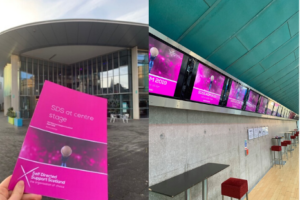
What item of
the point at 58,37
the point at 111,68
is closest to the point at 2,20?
the point at 58,37

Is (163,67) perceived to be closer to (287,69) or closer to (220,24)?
(220,24)

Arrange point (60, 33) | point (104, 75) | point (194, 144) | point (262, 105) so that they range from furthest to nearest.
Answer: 1. point (262, 105)
2. point (194, 144)
3. point (104, 75)
4. point (60, 33)

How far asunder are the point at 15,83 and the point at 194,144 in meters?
2.00

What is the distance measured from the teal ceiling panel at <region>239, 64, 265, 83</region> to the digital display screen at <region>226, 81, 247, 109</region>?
0.20 metres

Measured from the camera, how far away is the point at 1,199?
611 mm

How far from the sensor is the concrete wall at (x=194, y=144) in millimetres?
1725

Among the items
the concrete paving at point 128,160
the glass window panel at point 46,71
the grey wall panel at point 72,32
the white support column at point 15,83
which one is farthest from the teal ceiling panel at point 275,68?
the white support column at point 15,83

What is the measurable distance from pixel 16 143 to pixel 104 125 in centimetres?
34

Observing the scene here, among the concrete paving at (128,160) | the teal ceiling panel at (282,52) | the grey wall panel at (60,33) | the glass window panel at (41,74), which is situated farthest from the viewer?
the teal ceiling panel at (282,52)

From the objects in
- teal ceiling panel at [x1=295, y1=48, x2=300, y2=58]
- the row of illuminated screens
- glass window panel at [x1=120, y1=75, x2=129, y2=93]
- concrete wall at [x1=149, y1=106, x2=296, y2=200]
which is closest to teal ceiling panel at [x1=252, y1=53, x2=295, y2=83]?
teal ceiling panel at [x1=295, y1=48, x2=300, y2=58]

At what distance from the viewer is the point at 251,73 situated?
3.95m

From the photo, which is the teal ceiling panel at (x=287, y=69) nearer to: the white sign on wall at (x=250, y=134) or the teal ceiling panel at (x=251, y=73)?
the teal ceiling panel at (x=251, y=73)

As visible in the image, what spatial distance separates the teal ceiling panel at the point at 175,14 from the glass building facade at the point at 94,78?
0.60 meters

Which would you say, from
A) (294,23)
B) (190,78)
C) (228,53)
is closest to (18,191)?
(190,78)
